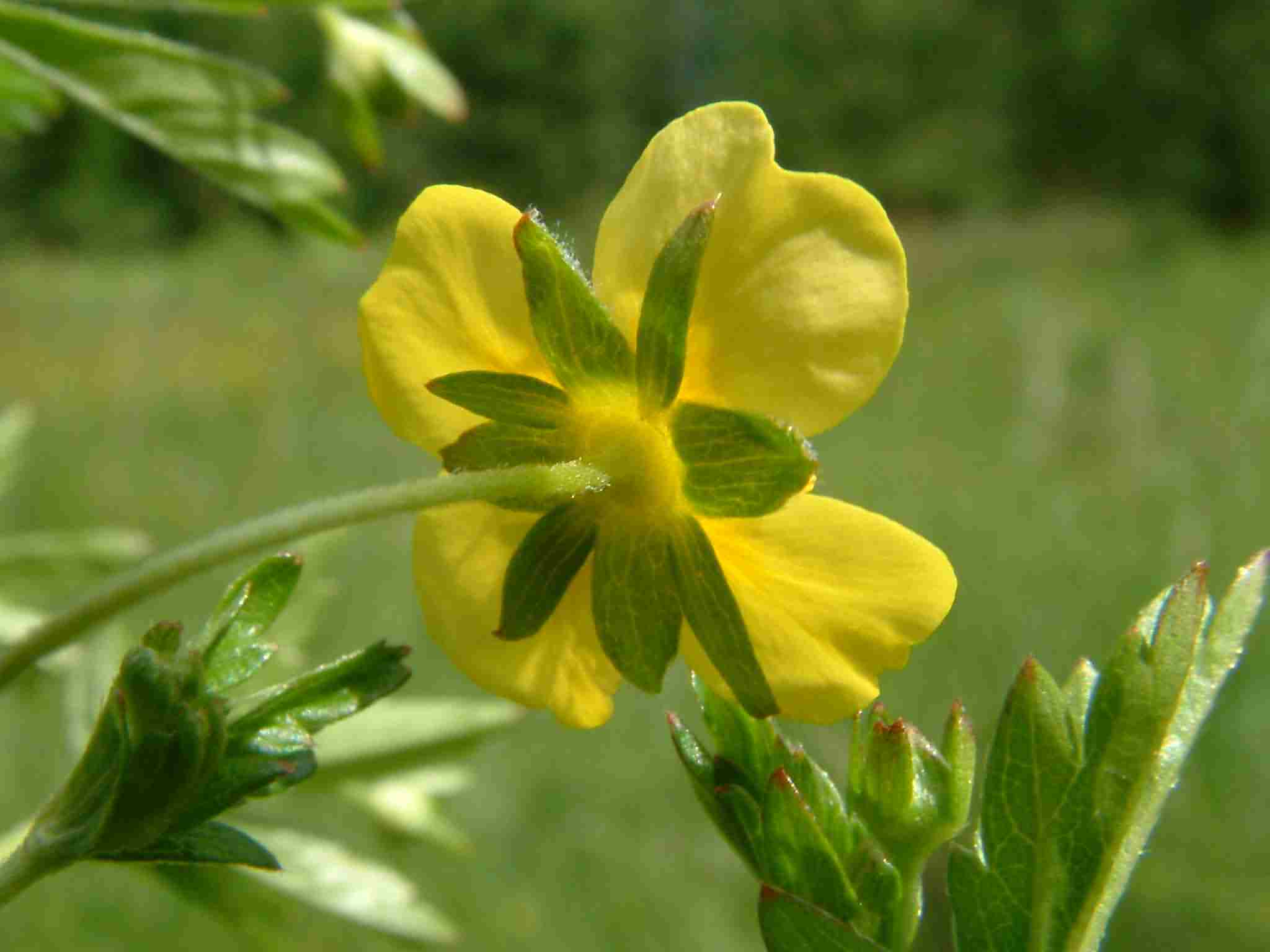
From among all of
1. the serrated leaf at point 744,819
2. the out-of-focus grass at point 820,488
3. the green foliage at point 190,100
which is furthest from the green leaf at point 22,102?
the serrated leaf at point 744,819

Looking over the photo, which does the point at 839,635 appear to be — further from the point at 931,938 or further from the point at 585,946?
the point at 585,946

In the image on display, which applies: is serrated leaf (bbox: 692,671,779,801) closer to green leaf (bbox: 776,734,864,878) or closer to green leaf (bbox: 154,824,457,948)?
green leaf (bbox: 776,734,864,878)

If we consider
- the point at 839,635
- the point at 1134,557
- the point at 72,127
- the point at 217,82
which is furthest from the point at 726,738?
the point at 72,127

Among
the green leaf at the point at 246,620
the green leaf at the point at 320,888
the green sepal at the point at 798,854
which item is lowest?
the green sepal at the point at 798,854

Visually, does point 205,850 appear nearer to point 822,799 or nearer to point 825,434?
point 822,799

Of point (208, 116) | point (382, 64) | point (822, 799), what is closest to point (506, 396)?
point (822, 799)

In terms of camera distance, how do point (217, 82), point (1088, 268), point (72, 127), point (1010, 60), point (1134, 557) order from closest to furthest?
1. point (217, 82)
2. point (1134, 557)
3. point (1088, 268)
4. point (72, 127)
5. point (1010, 60)

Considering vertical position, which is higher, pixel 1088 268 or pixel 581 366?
pixel 1088 268

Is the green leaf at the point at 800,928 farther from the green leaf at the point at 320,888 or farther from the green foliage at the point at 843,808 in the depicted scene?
the green leaf at the point at 320,888

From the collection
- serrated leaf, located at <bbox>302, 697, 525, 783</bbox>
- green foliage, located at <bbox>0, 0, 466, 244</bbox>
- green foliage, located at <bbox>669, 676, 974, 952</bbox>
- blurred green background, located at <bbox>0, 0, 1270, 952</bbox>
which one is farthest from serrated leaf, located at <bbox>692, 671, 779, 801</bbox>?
serrated leaf, located at <bbox>302, 697, 525, 783</bbox>
